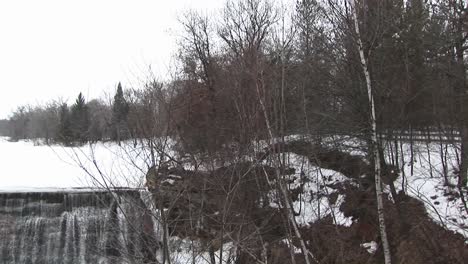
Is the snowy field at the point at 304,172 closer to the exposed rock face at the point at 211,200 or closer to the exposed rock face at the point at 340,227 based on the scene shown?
the exposed rock face at the point at 340,227

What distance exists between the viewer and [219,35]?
A: 25.4 m

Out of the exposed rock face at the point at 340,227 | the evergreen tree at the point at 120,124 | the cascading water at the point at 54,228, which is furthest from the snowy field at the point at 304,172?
the cascading water at the point at 54,228

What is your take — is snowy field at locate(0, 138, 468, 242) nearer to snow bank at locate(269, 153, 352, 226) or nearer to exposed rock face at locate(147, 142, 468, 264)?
snow bank at locate(269, 153, 352, 226)

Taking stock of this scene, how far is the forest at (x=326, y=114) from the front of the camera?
827 centimetres

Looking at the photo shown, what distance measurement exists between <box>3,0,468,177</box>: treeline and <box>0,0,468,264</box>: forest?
48mm

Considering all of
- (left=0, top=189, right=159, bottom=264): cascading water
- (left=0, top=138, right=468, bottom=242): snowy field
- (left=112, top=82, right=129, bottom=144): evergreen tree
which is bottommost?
(left=0, top=189, right=159, bottom=264): cascading water

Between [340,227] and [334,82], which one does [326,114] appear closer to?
[334,82]

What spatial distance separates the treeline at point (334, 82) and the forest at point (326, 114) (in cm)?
5

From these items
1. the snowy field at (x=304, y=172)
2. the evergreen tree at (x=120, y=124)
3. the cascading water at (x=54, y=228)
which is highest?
the evergreen tree at (x=120, y=124)

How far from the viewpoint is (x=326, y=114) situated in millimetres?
11195

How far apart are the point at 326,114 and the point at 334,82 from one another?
186cm

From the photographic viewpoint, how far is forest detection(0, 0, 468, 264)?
8273 mm

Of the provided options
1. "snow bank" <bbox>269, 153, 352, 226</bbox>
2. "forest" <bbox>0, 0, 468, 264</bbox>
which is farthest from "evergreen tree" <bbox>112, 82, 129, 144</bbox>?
"snow bank" <bbox>269, 153, 352, 226</bbox>

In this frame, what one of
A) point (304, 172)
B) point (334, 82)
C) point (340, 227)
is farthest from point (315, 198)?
point (334, 82)
